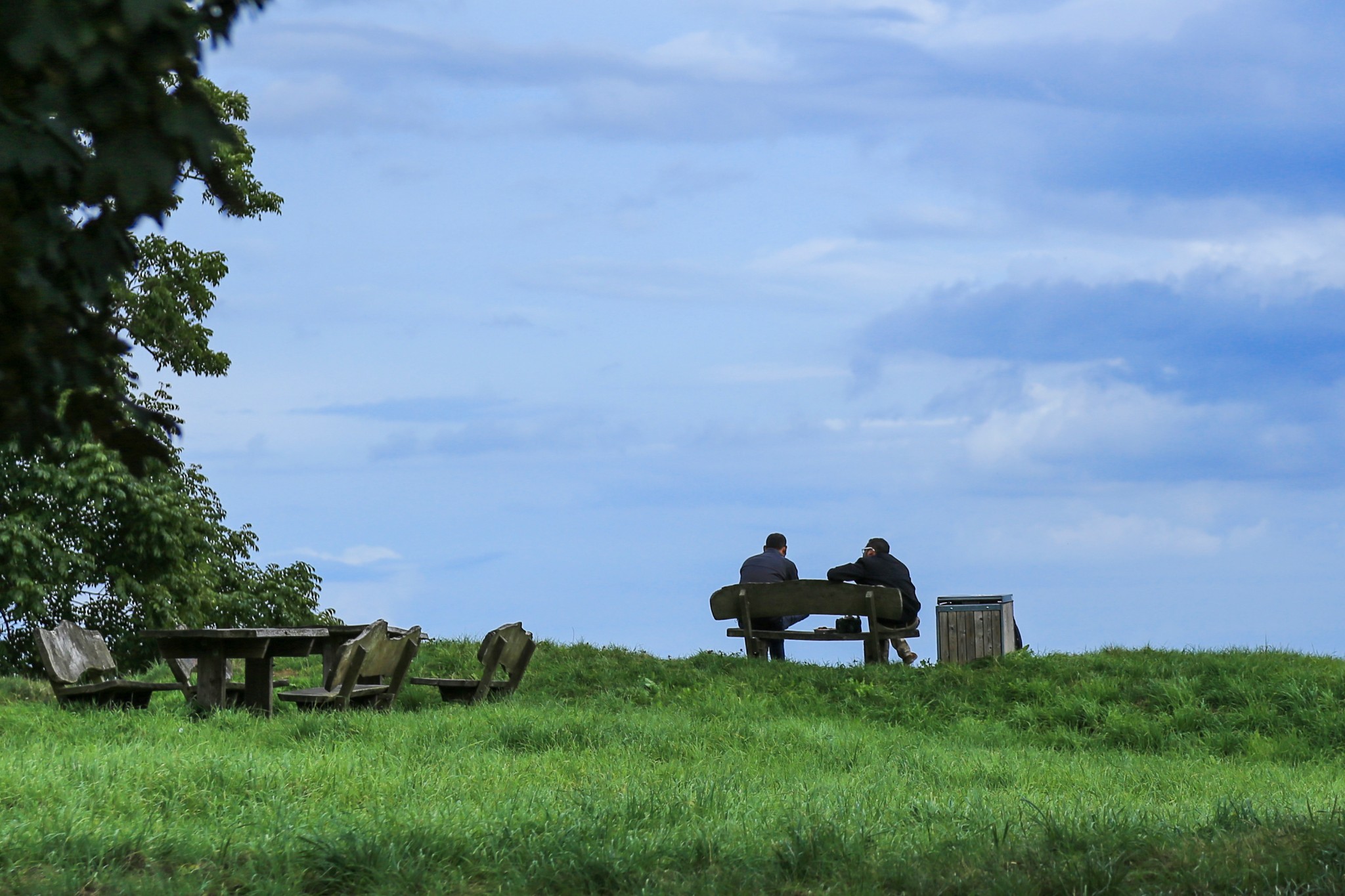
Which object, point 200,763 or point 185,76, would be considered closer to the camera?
point 185,76

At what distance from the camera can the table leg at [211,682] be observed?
11.4m

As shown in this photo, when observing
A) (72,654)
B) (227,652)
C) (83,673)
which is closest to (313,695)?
(227,652)

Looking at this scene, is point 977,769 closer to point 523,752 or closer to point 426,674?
point 523,752

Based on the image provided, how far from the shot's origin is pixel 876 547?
54.7 ft

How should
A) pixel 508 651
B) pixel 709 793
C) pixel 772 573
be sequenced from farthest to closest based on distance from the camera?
pixel 772 573 → pixel 508 651 → pixel 709 793

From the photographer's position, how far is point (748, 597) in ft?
53.8

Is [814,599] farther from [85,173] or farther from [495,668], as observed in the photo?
[85,173]

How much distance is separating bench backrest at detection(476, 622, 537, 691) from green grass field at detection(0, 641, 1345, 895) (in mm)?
444

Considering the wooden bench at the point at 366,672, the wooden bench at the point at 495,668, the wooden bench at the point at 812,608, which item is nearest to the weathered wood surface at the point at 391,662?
the wooden bench at the point at 366,672

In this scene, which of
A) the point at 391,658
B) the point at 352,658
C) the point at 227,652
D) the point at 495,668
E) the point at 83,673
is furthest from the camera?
the point at 495,668

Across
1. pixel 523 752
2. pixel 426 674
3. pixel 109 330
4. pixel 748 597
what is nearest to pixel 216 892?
pixel 109 330

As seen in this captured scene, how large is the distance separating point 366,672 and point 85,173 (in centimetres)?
928

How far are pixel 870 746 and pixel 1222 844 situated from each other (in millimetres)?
4701

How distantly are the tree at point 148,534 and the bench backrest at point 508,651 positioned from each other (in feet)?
29.6
